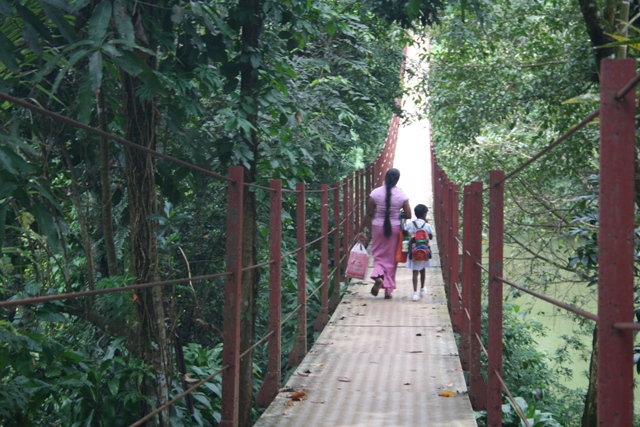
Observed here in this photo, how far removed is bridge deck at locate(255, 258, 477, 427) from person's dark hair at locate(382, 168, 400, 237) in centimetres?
88

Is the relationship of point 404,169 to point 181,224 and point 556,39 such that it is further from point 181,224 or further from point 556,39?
point 181,224

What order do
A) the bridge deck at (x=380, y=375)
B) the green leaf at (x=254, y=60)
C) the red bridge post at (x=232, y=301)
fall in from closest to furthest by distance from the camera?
the red bridge post at (x=232, y=301), the bridge deck at (x=380, y=375), the green leaf at (x=254, y=60)

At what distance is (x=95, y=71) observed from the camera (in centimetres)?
271

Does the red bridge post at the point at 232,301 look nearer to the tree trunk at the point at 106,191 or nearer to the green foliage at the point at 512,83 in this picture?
the tree trunk at the point at 106,191

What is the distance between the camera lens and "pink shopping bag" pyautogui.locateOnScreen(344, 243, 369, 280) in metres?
8.42

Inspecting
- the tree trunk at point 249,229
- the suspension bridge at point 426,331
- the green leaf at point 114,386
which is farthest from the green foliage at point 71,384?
the tree trunk at point 249,229

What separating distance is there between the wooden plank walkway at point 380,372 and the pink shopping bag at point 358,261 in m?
0.30

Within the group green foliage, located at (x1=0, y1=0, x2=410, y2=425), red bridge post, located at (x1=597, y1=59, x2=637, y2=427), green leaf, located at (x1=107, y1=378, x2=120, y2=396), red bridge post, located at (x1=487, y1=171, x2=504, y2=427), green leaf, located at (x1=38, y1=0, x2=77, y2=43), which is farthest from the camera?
green leaf, located at (x1=107, y1=378, x2=120, y2=396)

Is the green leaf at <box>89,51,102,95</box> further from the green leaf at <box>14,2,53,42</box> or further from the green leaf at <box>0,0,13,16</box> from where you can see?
the green leaf at <box>0,0,13,16</box>

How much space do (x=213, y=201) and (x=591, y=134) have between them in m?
3.99

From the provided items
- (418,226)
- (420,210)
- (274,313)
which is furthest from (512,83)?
(274,313)

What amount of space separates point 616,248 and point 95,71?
6.00ft

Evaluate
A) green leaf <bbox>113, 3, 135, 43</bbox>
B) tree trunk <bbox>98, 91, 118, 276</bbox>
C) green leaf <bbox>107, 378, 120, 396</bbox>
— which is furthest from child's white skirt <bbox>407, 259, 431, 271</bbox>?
green leaf <bbox>113, 3, 135, 43</bbox>

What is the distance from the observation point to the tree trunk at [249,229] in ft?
16.8
